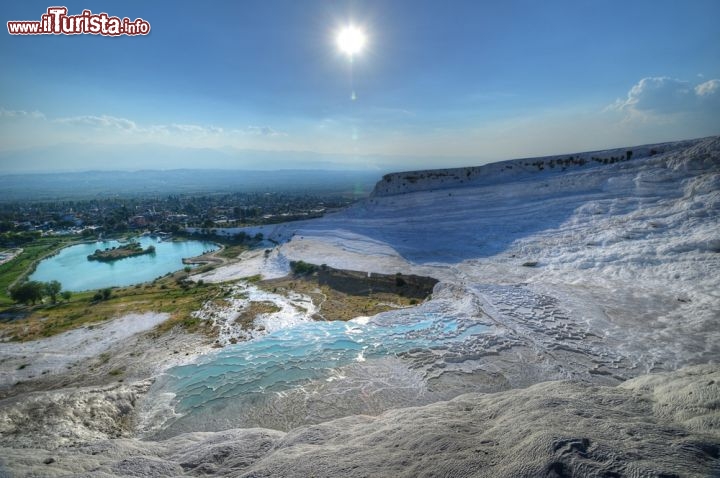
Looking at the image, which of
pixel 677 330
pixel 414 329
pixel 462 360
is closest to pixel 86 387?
pixel 414 329

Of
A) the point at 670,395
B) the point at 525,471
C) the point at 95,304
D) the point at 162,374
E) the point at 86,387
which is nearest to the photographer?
the point at 525,471

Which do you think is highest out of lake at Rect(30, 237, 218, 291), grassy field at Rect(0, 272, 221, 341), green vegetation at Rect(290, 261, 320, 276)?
green vegetation at Rect(290, 261, 320, 276)

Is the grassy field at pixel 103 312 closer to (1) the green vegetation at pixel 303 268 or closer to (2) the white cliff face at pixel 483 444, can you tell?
(1) the green vegetation at pixel 303 268

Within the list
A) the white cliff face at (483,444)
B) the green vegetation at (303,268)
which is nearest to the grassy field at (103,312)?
the green vegetation at (303,268)

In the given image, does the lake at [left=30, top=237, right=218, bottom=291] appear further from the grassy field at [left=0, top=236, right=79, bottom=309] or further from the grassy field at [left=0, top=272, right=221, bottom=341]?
the grassy field at [left=0, top=272, right=221, bottom=341]

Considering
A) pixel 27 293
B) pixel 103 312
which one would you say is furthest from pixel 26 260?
pixel 103 312

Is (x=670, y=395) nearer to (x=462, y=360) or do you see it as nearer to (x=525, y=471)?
(x=525, y=471)

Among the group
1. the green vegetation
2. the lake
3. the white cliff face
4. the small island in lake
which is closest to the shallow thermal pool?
the white cliff face
